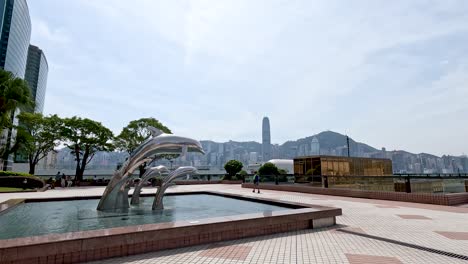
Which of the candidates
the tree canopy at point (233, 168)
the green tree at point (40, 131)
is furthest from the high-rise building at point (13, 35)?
the tree canopy at point (233, 168)

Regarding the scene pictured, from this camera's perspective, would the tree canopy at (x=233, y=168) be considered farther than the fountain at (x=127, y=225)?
Yes

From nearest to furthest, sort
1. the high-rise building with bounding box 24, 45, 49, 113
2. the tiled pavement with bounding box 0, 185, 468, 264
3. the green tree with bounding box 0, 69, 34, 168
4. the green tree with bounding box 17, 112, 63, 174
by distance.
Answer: the tiled pavement with bounding box 0, 185, 468, 264
the green tree with bounding box 0, 69, 34, 168
the green tree with bounding box 17, 112, 63, 174
the high-rise building with bounding box 24, 45, 49, 113

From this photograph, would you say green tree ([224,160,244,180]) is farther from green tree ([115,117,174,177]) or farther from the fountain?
the fountain

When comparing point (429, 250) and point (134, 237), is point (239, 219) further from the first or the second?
point (429, 250)

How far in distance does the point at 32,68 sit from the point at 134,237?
11448 cm

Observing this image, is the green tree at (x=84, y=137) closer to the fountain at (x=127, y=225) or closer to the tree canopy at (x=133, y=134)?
the tree canopy at (x=133, y=134)

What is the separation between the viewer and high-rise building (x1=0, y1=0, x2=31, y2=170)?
58.7m

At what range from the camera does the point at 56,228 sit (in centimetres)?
683

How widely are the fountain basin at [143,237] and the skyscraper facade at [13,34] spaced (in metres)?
71.9

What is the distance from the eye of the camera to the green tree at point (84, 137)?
30.1m

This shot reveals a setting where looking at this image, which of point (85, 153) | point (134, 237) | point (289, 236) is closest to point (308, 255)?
point (289, 236)

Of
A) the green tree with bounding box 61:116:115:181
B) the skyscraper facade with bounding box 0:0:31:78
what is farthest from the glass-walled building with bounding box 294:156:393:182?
the skyscraper facade with bounding box 0:0:31:78

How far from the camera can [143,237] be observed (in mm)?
5027

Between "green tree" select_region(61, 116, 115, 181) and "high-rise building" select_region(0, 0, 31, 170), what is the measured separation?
3446 cm
